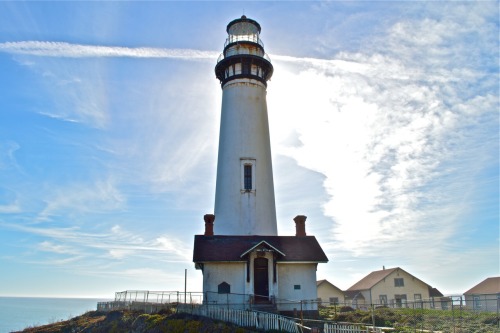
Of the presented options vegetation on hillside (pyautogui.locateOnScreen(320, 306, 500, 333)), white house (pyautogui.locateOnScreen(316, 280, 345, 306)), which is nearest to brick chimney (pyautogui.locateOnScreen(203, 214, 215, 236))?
vegetation on hillside (pyautogui.locateOnScreen(320, 306, 500, 333))

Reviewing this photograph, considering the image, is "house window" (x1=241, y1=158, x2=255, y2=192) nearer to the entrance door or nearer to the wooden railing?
the entrance door

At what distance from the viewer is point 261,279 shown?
2402cm

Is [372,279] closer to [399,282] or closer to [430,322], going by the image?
[399,282]

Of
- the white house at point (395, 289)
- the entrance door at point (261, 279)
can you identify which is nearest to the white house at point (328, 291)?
the white house at point (395, 289)

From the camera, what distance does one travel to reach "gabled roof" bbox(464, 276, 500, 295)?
4585 centimetres

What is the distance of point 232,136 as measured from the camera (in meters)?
28.5

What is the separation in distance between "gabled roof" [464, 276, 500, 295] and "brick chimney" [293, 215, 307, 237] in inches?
1162

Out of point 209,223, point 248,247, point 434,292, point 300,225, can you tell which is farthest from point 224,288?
point 434,292

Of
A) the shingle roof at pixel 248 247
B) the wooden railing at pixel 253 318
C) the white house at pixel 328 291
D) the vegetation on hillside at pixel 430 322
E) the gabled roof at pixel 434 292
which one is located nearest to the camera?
the wooden railing at pixel 253 318

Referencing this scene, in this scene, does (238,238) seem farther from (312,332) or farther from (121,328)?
(312,332)

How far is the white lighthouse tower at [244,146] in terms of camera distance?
88.8ft

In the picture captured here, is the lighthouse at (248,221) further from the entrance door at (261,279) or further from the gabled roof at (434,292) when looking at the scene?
the gabled roof at (434,292)

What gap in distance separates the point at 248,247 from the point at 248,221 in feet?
8.37

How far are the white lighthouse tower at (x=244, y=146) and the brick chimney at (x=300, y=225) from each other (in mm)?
1423
